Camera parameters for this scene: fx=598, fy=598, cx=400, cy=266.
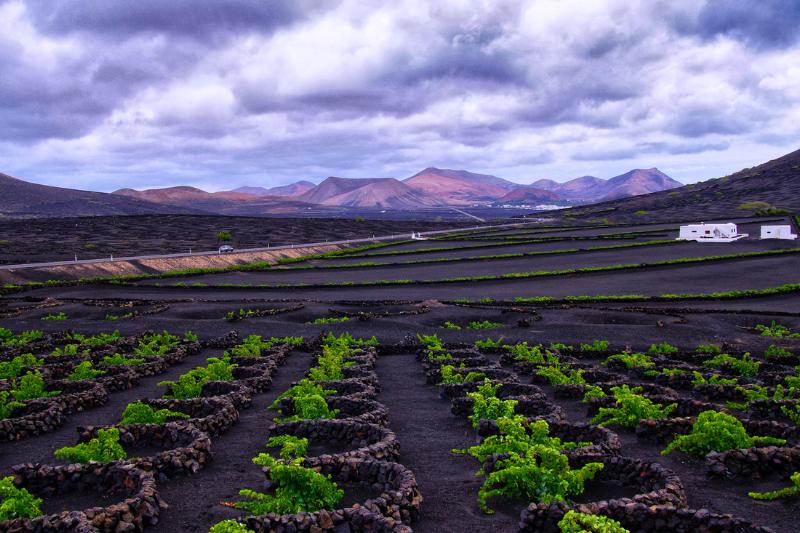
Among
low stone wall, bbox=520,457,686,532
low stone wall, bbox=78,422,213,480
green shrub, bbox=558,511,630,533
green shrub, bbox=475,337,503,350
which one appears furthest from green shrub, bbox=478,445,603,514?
green shrub, bbox=475,337,503,350

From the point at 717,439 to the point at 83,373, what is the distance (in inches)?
978

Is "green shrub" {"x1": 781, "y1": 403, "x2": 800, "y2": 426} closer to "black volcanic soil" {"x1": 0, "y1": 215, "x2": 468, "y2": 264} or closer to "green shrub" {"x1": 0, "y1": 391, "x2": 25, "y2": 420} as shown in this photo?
"green shrub" {"x1": 0, "y1": 391, "x2": 25, "y2": 420}

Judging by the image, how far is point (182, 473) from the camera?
53.1 feet

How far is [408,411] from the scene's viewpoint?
76.6 ft

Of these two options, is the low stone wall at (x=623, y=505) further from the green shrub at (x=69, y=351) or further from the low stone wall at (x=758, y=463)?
the green shrub at (x=69, y=351)

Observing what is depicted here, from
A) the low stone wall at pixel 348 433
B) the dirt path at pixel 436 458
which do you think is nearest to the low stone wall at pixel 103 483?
the low stone wall at pixel 348 433

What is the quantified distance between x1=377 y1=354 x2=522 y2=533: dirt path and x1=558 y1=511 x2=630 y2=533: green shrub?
2195 mm

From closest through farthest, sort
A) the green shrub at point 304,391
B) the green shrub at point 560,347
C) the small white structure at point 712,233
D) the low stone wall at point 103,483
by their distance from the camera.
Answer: the low stone wall at point 103,483
the green shrub at point 304,391
the green shrub at point 560,347
the small white structure at point 712,233

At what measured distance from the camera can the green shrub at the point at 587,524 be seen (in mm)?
10664

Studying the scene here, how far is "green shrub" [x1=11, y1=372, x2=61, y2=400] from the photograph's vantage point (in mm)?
23312

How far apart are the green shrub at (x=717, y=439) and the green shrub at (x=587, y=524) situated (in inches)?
261

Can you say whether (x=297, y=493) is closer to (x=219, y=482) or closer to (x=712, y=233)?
(x=219, y=482)

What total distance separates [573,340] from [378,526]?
28.5 meters

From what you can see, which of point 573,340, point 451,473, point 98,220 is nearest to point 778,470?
point 451,473
